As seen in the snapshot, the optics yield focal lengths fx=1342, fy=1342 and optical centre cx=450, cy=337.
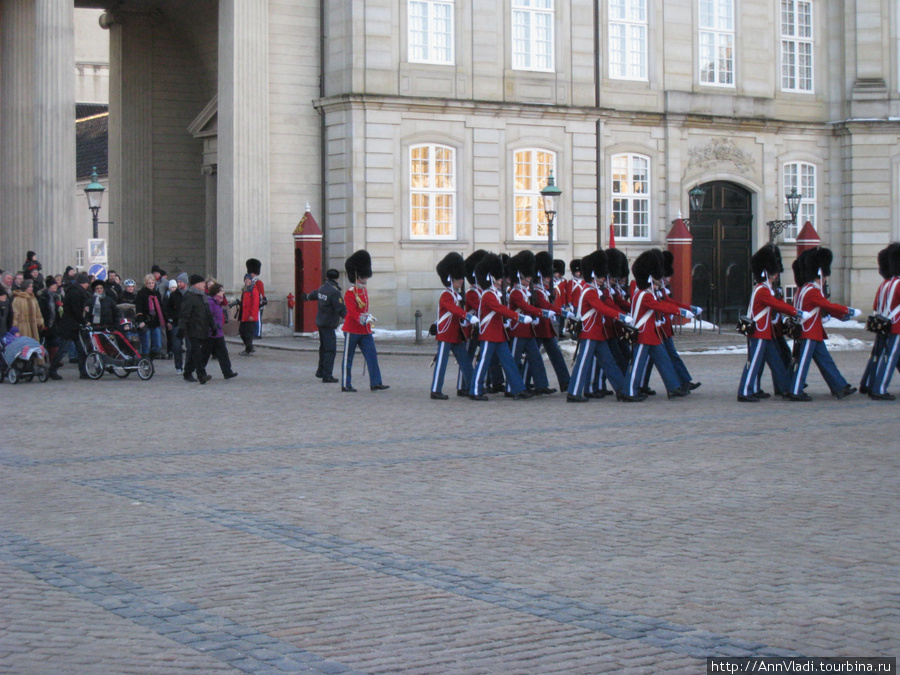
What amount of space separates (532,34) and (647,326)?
1744 centimetres

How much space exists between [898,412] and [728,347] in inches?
491

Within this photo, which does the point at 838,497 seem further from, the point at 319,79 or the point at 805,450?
the point at 319,79

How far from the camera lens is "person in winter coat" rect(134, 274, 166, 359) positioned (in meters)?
22.3

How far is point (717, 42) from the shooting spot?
113 feet

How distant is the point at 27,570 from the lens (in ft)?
22.7

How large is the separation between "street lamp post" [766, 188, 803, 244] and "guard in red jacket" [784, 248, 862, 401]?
16.8 metres

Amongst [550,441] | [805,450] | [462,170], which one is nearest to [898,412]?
[805,450]

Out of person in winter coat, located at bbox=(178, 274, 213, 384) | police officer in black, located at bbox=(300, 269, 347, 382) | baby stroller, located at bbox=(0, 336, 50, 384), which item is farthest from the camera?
police officer in black, located at bbox=(300, 269, 347, 382)

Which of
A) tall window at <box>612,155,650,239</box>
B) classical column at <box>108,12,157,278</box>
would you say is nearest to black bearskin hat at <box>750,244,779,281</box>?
tall window at <box>612,155,650,239</box>

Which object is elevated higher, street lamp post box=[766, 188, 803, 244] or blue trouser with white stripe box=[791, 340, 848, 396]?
street lamp post box=[766, 188, 803, 244]

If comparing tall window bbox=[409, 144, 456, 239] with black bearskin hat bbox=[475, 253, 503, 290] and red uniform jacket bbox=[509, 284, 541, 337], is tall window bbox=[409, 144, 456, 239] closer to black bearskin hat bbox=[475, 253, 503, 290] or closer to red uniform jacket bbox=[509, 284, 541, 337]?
red uniform jacket bbox=[509, 284, 541, 337]

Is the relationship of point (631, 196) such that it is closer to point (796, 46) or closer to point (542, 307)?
point (796, 46)

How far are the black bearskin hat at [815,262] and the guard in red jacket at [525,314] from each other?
3.10 meters

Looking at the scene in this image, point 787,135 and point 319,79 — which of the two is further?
point 787,135
